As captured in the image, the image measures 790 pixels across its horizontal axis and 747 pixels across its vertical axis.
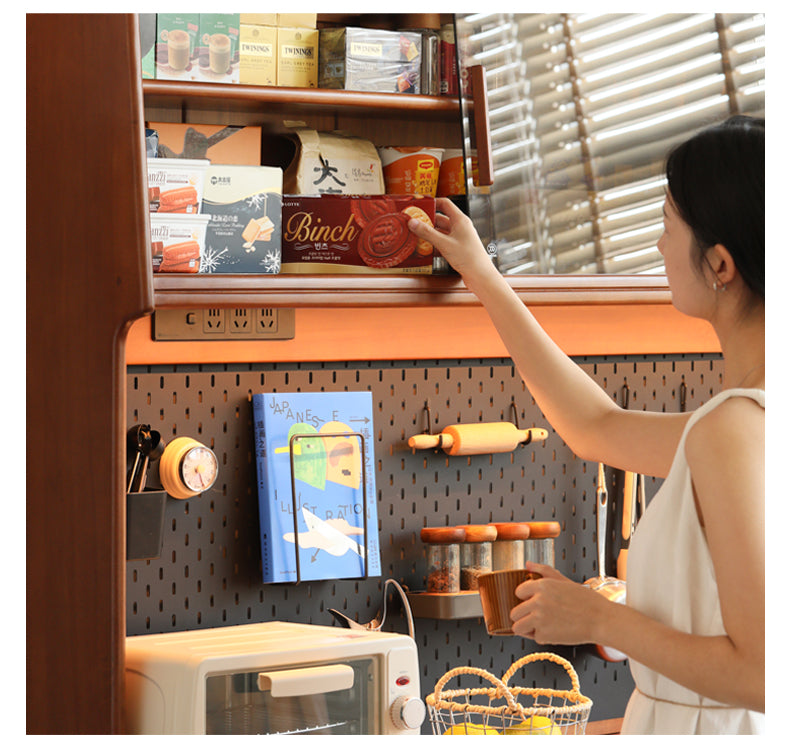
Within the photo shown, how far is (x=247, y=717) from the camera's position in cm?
137

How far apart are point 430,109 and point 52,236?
83 centimetres

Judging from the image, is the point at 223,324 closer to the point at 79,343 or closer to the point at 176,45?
the point at 176,45

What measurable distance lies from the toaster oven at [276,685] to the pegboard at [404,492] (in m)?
0.24

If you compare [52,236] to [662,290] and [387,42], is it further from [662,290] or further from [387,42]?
[662,290]

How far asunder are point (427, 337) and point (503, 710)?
0.75m

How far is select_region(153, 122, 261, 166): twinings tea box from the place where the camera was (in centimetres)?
163

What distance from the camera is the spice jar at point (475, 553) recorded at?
1893 millimetres

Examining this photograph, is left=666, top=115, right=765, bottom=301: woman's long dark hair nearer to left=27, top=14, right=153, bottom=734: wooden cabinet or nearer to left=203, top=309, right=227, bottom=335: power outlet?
left=27, top=14, right=153, bottom=734: wooden cabinet

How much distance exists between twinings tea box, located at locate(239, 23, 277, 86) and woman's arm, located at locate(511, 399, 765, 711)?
3.31 ft

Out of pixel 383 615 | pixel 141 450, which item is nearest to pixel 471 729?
pixel 383 615

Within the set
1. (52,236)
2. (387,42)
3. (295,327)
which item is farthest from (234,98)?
(52,236)

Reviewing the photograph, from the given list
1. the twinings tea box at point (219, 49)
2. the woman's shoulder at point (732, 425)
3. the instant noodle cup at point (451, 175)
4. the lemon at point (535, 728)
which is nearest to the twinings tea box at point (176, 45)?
the twinings tea box at point (219, 49)

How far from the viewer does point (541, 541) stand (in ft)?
6.57

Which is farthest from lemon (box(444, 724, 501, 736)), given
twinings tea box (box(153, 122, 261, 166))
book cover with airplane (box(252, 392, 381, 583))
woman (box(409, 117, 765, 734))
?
twinings tea box (box(153, 122, 261, 166))
